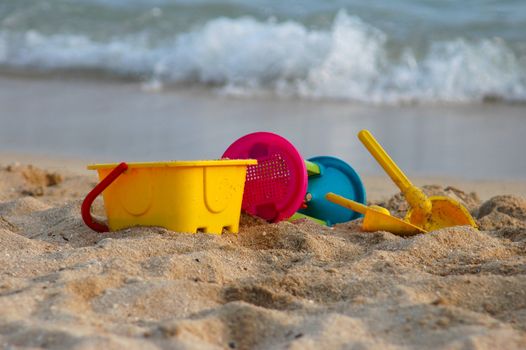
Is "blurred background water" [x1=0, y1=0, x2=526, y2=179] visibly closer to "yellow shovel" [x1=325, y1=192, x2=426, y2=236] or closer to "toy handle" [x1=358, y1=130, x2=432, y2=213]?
"toy handle" [x1=358, y1=130, x2=432, y2=213]

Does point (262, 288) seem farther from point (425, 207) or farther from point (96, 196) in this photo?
point (425, 207)

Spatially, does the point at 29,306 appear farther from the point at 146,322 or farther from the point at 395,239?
the point at 395,239

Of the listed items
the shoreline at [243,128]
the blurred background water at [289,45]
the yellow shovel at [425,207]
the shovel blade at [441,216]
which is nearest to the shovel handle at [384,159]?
the yellow shovel at [425,207]

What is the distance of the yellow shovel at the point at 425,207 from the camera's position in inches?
122

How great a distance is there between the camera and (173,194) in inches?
108

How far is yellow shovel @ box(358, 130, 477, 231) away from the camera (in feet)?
10.1

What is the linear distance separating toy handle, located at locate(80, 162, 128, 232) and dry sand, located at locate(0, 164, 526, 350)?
4 cm

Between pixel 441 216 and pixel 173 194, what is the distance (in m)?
1.02

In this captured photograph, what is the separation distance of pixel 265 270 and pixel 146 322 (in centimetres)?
57

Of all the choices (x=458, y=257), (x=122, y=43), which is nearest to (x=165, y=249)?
(x=458, y=257)

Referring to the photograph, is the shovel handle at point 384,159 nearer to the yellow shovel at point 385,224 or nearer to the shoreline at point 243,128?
the yellow shovel at point 385,224

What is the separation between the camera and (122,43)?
8.82 metres

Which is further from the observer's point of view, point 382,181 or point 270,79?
point 270,79

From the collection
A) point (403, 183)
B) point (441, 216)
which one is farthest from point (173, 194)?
point (441, 216)
